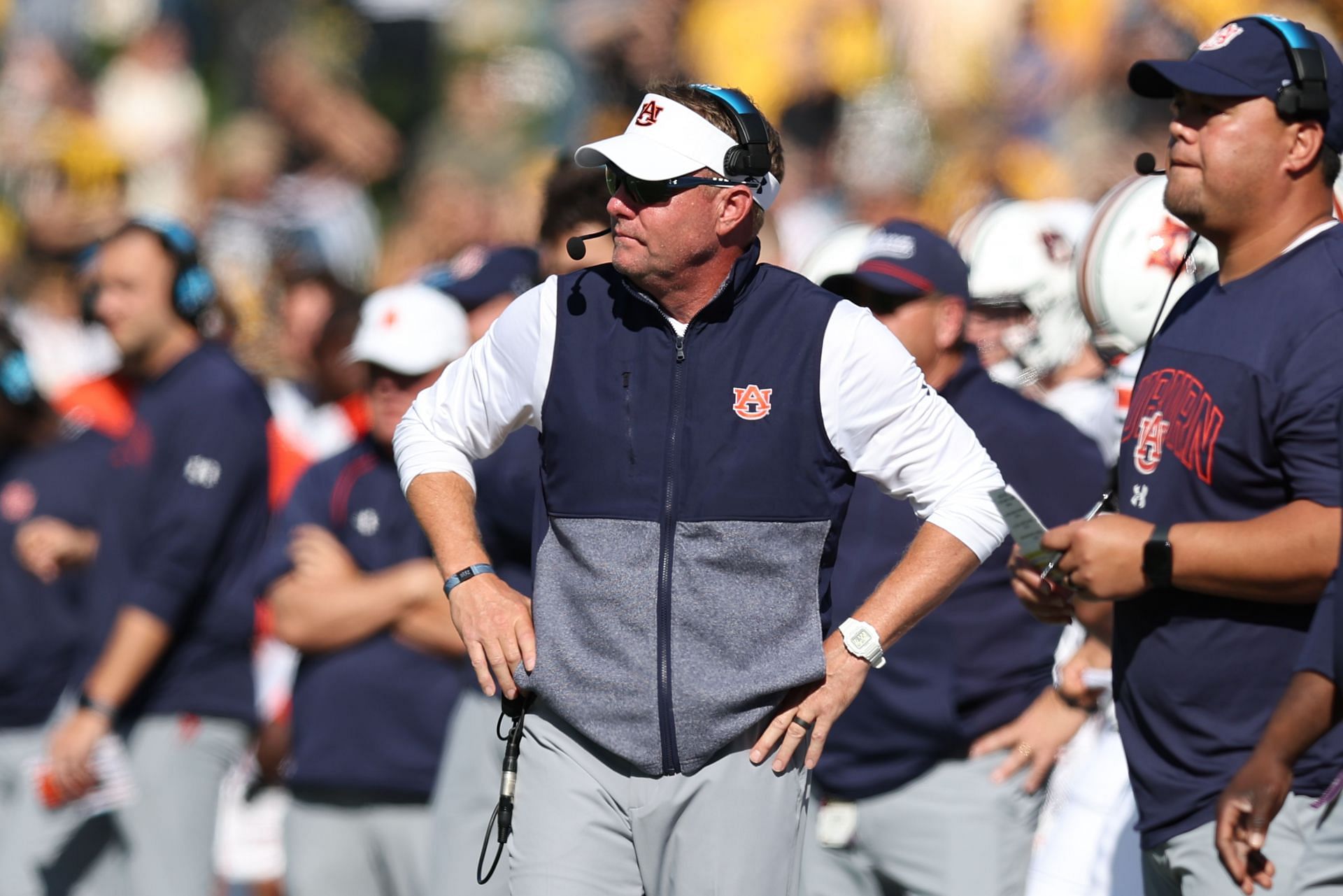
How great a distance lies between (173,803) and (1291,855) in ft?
14.2

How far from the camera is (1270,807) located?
3.80 m

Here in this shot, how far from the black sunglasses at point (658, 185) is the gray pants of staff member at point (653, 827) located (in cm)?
120

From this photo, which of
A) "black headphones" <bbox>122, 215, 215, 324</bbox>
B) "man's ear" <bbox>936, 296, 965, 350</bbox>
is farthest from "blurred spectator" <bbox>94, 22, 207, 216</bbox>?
"man's ear" <bbox>936, 296, 965, 350</bbox>

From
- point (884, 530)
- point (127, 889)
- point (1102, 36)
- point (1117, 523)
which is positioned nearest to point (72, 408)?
point (127, 889)

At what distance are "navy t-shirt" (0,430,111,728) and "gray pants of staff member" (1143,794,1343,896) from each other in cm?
487

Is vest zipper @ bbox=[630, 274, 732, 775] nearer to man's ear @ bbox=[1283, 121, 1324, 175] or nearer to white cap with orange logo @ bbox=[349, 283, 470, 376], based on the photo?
man's ear @ bbox=[1283, 121, 1324, 175]

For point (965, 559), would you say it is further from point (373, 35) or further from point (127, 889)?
point (373, 35)

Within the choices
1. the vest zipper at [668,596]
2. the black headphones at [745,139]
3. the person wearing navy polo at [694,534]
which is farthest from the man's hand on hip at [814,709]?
the black headphones at [745,139]

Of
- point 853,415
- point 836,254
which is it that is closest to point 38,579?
point 836,254

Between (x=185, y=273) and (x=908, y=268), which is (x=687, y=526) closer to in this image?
(x=908, y=268)

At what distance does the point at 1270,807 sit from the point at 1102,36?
9468 millimetres

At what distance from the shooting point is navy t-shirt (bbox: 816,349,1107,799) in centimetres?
560

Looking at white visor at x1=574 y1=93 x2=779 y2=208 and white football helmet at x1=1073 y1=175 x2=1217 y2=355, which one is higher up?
white visor at x1=574 y1=93 x2=779 y2=208

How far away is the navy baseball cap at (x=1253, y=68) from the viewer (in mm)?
4234
